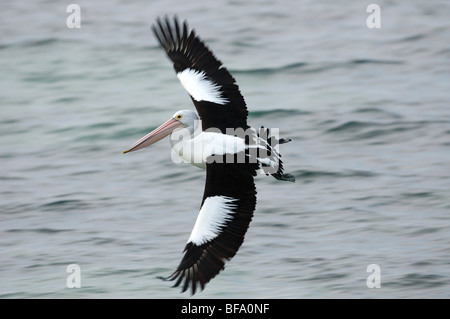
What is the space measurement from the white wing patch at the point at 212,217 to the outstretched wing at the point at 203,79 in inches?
25.4

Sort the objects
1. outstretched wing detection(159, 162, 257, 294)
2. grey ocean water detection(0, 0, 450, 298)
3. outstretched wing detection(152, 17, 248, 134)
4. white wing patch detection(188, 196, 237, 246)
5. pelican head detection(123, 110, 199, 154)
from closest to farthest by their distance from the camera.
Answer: outstretched wing detection(159, 162, 257, 294), white wing patch detection(188, 196, 237, 246), outstretched wing detection(152, 17, 248, 134), pelican head detection(123, 110, 199, 154), grey ocean water detection(0, 0, 450, 298)

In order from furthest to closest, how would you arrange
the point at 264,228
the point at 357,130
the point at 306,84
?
the point at 306,84 < the point at 357,130 < the point at 264,228

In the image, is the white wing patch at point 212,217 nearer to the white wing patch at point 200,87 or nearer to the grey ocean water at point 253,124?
the white wing patch at point 200,87

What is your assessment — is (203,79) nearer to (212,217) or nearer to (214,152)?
(214,152)

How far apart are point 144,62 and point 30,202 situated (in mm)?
4342

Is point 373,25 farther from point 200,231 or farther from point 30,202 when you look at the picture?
point 200,231

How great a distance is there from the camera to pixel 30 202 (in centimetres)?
911

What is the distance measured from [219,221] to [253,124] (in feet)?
14.2

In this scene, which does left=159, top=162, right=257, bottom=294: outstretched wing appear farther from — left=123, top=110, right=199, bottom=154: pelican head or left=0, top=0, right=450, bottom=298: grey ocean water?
left=0, top=0, right=450, bottom=298: grey ocean water

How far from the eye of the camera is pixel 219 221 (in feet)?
20.0

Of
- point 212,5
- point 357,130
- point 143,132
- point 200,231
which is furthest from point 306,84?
point 200,231

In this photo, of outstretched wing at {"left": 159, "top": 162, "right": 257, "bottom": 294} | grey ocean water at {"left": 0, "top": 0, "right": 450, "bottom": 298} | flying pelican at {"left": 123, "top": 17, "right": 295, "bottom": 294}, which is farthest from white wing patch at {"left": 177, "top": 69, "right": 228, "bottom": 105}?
grey ocean water at {"left": 0, "top": 0, "right": 450, "bottom": 298}

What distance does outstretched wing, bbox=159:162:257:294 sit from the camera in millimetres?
5965

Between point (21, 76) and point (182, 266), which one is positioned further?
point (21, 76)
